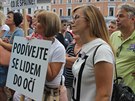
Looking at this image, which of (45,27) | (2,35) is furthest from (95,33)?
(2,35)

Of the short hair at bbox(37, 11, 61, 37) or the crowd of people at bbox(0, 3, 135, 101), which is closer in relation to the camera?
the crowd of people at bbox(0, 3, 135, 101)

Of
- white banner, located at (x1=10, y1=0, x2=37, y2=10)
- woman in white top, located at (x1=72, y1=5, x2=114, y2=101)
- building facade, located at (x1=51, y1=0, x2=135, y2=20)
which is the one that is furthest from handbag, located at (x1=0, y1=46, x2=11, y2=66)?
building facade, located at (x1=51, y1=0, x2=135, y2=20)

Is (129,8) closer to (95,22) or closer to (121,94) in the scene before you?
(121,94)

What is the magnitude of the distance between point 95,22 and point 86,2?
258 feet

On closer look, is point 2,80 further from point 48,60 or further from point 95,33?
point 95,33

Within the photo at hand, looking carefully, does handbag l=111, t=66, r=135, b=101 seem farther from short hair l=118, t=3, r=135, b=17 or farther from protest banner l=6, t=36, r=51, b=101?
short hair l=118, t=3, r=135, b=17

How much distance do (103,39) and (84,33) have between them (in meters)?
0.16

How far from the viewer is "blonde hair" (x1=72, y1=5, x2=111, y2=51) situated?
2682mm

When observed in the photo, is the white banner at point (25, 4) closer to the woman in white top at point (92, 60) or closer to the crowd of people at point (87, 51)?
the crowd of people at point (87, 51)

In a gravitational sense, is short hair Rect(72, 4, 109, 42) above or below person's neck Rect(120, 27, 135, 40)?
above

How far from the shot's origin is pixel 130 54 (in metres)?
3.88

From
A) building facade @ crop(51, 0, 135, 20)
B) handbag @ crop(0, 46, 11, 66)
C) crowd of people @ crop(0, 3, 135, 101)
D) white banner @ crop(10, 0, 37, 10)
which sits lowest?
building facade @ crop(51, 0, 135, 20)

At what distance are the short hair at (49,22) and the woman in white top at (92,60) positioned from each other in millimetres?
815

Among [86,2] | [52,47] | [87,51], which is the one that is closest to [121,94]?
[87,51]
